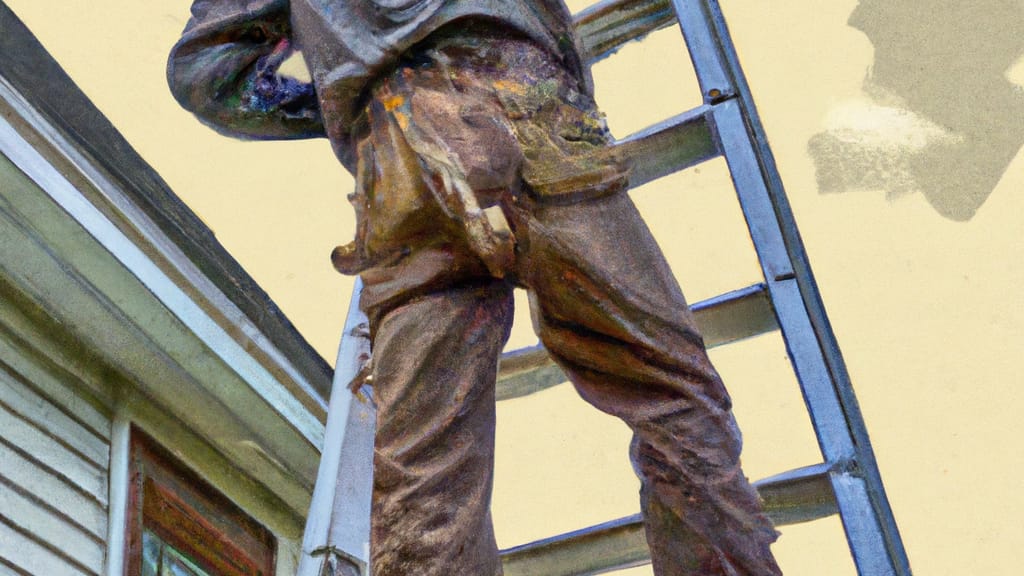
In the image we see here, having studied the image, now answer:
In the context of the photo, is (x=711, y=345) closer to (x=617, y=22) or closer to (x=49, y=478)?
(x=617, y=22)

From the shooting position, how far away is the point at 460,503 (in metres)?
3.16

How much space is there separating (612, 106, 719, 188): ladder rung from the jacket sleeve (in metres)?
1.00

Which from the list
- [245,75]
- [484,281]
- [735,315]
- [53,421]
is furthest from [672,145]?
[53,421]

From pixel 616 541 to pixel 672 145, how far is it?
1.03m

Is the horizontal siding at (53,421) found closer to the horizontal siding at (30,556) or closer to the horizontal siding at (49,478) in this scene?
the horizontal siding at (49,478)

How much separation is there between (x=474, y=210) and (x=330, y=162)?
4.07 m

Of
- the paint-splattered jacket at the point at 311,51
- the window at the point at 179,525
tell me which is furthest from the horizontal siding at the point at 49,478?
the paint-splattered jacket at the point at 311,51

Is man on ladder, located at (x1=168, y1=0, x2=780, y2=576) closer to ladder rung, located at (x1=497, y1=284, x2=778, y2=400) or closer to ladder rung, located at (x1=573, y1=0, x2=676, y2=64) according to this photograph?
ladder rung, located at (x1=497, y1=284, x2=778, y2=400)

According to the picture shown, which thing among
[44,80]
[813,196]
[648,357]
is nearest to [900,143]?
[813,196]

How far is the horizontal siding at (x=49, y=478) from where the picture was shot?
5020 mm

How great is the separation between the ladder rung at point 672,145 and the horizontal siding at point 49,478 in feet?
6.43

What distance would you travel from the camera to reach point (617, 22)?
196 inches

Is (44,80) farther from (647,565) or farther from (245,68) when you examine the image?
(647,565)

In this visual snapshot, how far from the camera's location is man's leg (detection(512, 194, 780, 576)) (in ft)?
10.4
